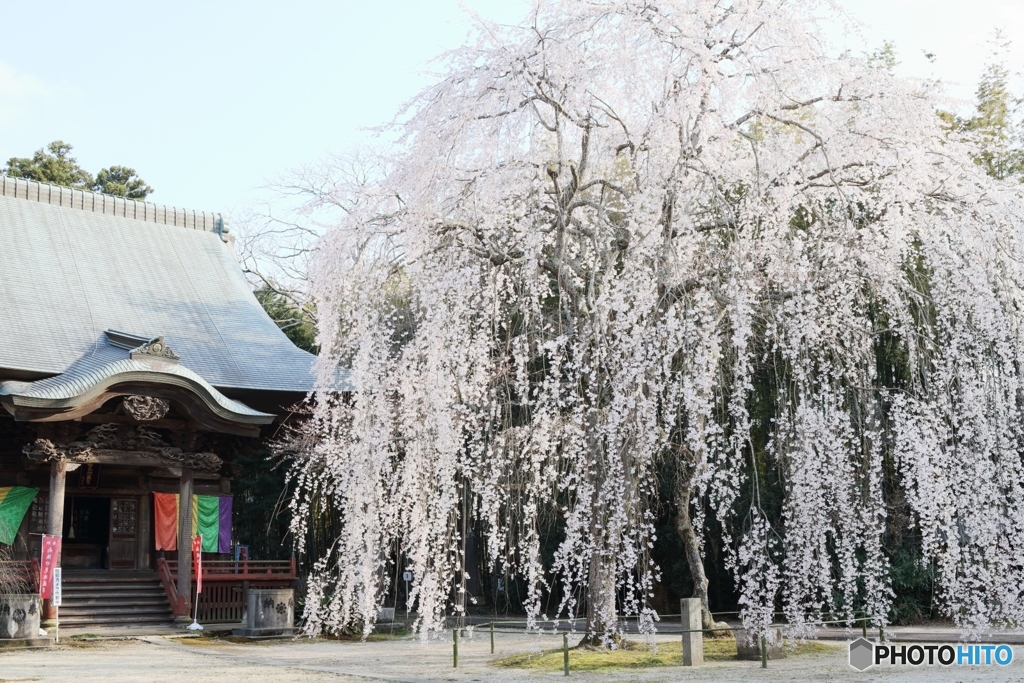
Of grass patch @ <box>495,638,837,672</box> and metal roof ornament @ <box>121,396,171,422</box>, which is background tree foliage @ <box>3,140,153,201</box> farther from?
grass patch @ <box>495,638,837,672</box>

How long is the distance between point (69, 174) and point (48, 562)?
59.1 ft

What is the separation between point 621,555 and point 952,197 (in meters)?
3.59

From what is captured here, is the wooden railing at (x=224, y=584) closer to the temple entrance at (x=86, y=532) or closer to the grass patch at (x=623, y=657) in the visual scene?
the temple entrance at (x=86, y=532)

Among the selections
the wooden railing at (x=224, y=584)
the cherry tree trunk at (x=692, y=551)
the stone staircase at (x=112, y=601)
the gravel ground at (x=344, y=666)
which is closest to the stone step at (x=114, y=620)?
the stone staircase at (x=112, y=601)

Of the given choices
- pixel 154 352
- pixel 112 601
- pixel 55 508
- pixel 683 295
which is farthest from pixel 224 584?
pixel 683 295

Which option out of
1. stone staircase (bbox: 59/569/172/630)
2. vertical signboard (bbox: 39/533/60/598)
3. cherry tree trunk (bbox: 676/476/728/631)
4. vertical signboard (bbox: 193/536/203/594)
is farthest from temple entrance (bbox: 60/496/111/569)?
cherry tree trunk (bbox: 676/476/728/631)

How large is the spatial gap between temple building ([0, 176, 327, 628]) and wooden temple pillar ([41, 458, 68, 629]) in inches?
0.8

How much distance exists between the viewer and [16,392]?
12.6 m

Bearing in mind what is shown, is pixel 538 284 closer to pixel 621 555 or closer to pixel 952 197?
pixel 621 555

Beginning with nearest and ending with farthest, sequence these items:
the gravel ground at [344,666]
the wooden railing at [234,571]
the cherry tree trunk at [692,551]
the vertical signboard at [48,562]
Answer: the gravel ground at [344,666] < the cherry tree trunk at [692,551] < the vertical signboard at [48,562] < the wooden railing at [234,571]

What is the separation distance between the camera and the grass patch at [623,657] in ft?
27.8

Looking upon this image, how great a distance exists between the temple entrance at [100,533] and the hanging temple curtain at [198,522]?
16.3 inches

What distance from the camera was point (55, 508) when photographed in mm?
12852

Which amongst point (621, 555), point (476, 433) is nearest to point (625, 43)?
point (476, 433)
